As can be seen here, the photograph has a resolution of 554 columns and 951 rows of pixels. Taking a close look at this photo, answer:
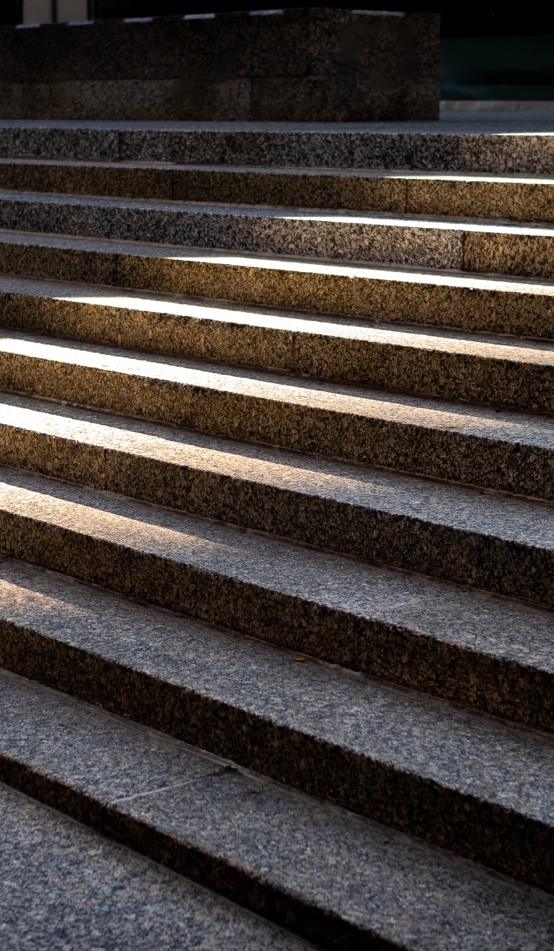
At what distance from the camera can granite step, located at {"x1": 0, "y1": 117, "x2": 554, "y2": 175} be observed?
6.29m

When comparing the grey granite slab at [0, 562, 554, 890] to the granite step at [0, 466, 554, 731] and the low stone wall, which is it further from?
the low stone wall

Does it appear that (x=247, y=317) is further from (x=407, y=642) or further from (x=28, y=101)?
(x=28, y=101)

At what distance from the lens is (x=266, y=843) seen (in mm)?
3240

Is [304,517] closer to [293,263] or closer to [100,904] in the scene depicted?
[100,904]

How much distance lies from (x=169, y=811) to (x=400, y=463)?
5.42 ft

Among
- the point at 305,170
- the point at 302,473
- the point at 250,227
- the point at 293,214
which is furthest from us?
the point at 305,170

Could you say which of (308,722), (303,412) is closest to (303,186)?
(303,412)

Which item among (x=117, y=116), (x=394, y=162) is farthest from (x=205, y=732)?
(x=117, y=116)

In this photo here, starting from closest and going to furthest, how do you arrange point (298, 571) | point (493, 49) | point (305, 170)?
point (298, 571), point (305, 170), point (493, 49)

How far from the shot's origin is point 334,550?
14.2 feet

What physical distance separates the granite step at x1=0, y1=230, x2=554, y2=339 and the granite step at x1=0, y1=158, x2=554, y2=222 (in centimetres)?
49

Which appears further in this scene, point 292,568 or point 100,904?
point 292,568

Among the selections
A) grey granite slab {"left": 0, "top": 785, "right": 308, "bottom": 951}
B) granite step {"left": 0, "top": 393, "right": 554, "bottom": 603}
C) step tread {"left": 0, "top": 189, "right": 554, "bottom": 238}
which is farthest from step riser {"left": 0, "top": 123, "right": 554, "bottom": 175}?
grey granite slab {"left": 0, "top": 785, "right": 308, "bottom": 951}

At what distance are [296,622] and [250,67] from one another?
22.2 feet
